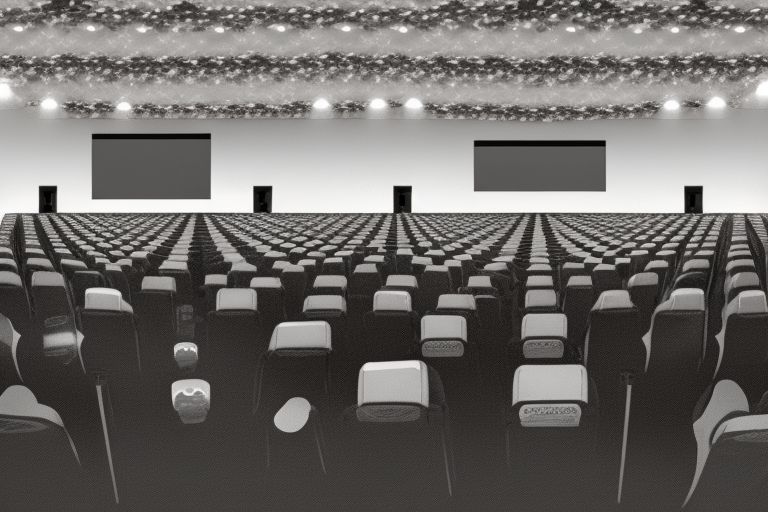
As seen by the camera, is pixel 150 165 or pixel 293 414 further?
pixel 150 165

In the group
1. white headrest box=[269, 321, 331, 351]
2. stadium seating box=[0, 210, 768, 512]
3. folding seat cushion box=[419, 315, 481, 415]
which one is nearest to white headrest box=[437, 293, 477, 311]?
stadium seating box=[0, 210, 768, 512]

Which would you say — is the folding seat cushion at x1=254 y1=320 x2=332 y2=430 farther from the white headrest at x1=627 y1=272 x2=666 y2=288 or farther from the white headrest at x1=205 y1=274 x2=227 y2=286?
the white headrest at x1=205 y1=274 x2=227 y2=286

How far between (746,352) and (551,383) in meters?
2.49

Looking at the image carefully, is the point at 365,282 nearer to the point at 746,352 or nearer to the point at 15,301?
the point at 15,301

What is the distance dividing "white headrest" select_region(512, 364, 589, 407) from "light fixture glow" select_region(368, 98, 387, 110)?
83.1 ft

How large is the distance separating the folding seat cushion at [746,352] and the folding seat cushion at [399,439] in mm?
2462

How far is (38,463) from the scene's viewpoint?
10.4 ft

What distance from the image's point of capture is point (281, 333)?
4383 millimetres

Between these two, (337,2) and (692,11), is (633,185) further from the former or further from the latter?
(337,2)

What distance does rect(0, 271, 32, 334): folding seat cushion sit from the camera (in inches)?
318

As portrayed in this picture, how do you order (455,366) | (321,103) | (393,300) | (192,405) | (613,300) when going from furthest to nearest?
(321,103)
(393,300)
(613,300)
(455,366)
(192,405)

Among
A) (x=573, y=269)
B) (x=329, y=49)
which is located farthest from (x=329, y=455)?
(x=329, y=49)

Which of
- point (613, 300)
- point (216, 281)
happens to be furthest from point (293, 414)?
point (216, 281)

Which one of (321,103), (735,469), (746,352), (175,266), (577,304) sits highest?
(321,103)
